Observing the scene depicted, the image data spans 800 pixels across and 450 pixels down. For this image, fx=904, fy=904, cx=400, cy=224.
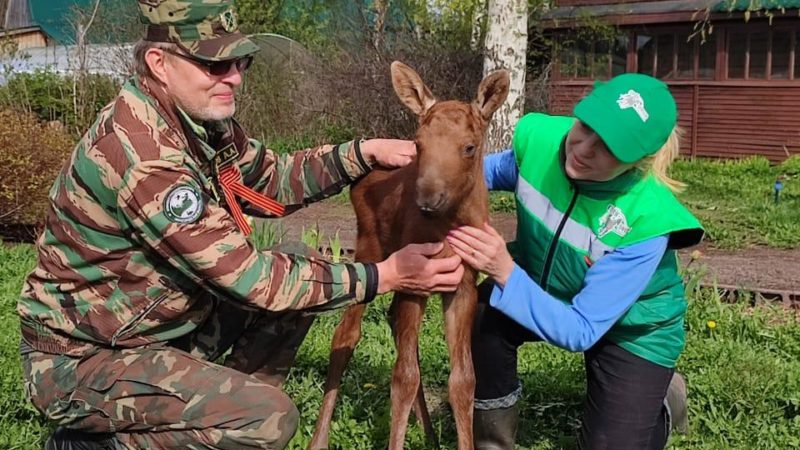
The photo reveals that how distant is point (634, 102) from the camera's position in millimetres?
3590

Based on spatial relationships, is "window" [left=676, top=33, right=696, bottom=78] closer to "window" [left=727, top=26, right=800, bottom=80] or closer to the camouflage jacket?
"window" [left=727, top=26, right=800, bottom=80]

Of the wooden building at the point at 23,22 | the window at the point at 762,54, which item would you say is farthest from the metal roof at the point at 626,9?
the wooden building at the point at 23,22

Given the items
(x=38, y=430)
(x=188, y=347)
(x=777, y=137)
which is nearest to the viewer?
(x=188, y=347)

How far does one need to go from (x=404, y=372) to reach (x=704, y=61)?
15903mm

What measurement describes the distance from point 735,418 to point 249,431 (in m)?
2.63

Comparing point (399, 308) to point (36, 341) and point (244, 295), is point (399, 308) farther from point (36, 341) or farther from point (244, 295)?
point (36, 341)

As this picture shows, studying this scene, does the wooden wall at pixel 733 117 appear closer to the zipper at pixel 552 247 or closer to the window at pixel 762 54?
the window at pixel 762 54

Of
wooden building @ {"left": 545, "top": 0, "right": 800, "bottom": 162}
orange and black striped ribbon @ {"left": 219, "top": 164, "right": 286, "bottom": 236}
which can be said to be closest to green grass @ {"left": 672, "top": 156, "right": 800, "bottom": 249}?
wooden building @ {"left": 545, "top": 0, "right": 800, "bottom": 162}

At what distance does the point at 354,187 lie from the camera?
4.64 m

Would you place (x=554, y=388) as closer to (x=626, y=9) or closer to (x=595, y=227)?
(x=595, y=227)

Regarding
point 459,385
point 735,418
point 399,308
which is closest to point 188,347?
point 399,308

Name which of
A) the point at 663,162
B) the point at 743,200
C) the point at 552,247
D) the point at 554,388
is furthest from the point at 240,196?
the point at 743,200

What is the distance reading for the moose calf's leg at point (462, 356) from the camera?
4004mm

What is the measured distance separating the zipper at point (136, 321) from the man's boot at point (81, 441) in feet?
1.39
